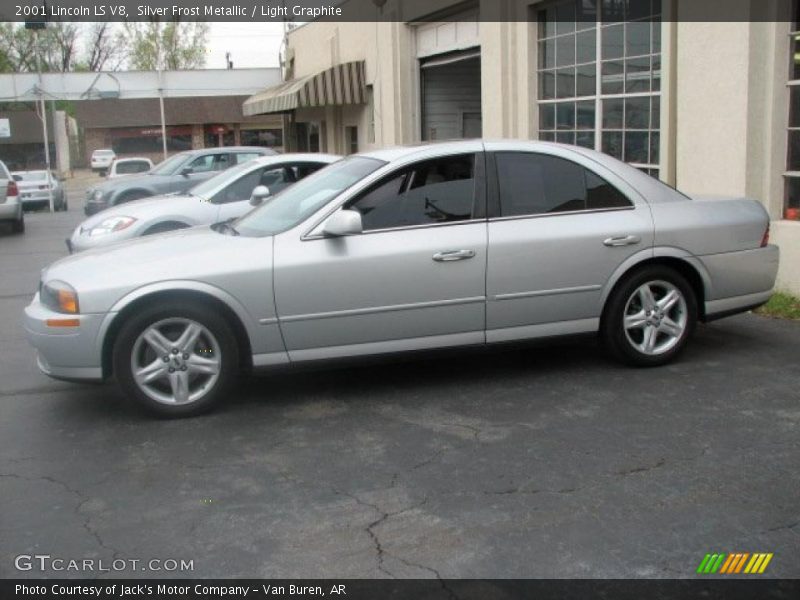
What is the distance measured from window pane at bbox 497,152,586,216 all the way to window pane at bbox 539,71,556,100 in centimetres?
644

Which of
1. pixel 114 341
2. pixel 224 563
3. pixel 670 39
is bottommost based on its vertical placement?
pixel 224 563

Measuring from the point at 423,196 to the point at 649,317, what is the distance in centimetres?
179

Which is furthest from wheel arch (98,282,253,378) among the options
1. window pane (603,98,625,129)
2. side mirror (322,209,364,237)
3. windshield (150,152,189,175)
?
windshield (150,152,189,175)

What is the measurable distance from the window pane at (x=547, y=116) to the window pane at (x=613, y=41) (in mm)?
1452

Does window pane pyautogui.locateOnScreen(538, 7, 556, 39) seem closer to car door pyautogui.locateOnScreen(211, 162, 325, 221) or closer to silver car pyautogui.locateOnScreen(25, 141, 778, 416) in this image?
car door pyautogui.locateOnScreen(211, 162, 325, 221)

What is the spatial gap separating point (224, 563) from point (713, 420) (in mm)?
3007

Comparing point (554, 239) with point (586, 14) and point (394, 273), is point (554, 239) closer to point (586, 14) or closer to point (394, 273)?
point (394, 273)

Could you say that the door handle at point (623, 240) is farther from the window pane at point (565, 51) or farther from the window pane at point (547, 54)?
the window pane at point (547, 54)

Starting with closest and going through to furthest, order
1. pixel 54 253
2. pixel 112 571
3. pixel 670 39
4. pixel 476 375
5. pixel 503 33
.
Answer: pixel 112 571
pixel 476 375
pixel 670 39
pixel 503 33
pixel 54 253

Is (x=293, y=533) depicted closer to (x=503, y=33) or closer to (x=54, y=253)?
(x=503, y=33)

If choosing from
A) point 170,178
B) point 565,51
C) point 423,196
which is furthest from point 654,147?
point 170,178

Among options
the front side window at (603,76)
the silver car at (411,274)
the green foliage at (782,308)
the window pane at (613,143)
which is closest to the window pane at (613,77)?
the front side window at (603,76)

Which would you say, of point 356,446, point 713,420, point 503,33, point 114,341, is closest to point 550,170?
point 713,420

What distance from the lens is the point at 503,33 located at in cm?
1312
